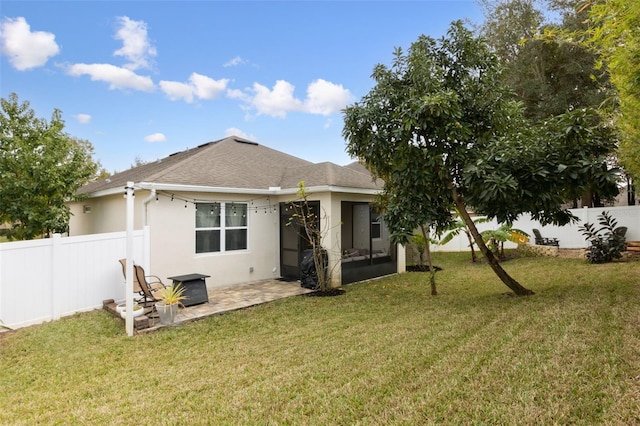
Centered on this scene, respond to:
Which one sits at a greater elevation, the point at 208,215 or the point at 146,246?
the point at 208,215

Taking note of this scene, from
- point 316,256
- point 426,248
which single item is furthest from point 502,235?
point 316,256

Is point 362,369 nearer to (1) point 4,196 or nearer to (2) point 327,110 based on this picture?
(1) point 4,196

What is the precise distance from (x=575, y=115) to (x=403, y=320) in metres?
4.94

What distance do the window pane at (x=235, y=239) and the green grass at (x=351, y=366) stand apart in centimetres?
379

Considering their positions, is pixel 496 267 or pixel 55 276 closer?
pixel 55 276

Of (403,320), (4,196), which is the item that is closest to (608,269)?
(403,320)

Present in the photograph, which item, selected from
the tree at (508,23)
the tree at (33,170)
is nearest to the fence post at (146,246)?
the tree at (33,170)

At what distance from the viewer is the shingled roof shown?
33.9 feet

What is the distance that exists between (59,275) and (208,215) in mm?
4134

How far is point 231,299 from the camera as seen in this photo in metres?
9.04

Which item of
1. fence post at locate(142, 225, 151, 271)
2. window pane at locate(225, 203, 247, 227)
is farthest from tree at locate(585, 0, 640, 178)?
fence post at locate(142, 225, 151, 271)

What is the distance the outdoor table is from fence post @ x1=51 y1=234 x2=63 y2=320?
2372 millimetres

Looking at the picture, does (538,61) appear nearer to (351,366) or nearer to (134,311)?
(351,366)

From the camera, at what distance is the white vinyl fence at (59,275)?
257 inches
